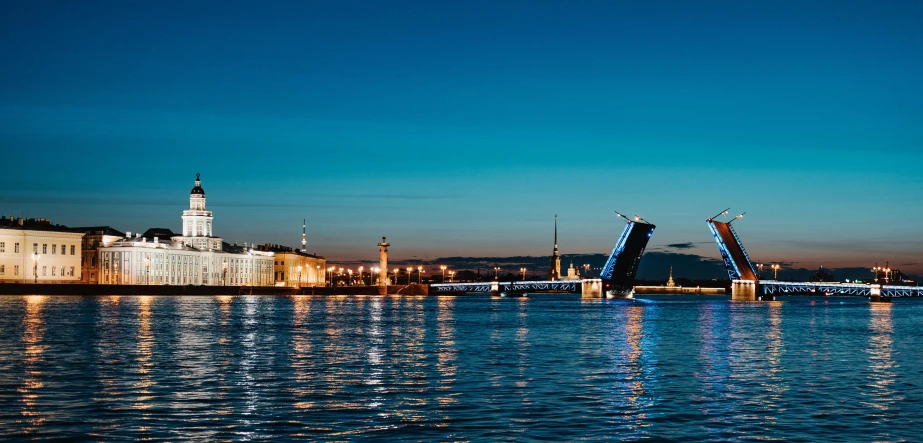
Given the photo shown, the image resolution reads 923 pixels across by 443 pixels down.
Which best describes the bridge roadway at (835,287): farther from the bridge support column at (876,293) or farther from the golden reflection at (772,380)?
the golden reflection at (772,380)

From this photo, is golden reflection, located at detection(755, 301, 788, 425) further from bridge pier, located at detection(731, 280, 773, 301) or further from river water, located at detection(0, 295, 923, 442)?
bridge pier, located at detection(731, 280, 773, 301)

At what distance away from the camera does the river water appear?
11273 millimetres

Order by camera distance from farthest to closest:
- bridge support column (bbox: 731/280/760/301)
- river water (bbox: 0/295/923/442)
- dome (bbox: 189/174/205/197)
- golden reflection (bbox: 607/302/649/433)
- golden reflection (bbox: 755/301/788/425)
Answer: dome (bbox: 189/174/205/197) < bridge support column (bbox: 731/280/760/301) < golden reflection (bbox: 755/301/788/425) < golden reflection (bbox: 607/302/649/433) < river water (bbox: 0/295/923/442)

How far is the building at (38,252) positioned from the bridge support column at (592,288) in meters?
49.3

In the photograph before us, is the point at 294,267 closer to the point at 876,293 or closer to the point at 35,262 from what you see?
the point at 35,262

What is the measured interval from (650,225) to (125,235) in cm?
6650

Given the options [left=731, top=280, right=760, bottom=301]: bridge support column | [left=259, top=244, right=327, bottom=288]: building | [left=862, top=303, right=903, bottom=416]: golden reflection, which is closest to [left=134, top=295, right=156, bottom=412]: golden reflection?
[left=862, top=303, right=903, bottom=416]: golden reflection

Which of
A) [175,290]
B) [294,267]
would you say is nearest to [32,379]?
[175,290]

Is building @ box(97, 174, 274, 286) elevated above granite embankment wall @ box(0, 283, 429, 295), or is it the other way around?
building @ box(97, 174, 274, 286)

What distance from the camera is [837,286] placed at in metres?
104

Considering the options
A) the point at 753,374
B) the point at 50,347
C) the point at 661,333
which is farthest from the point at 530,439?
the point at 661,333

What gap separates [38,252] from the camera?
311 ft

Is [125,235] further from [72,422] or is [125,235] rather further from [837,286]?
[72,422]

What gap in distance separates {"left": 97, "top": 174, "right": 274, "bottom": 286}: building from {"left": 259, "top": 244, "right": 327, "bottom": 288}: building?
6.36 feet
